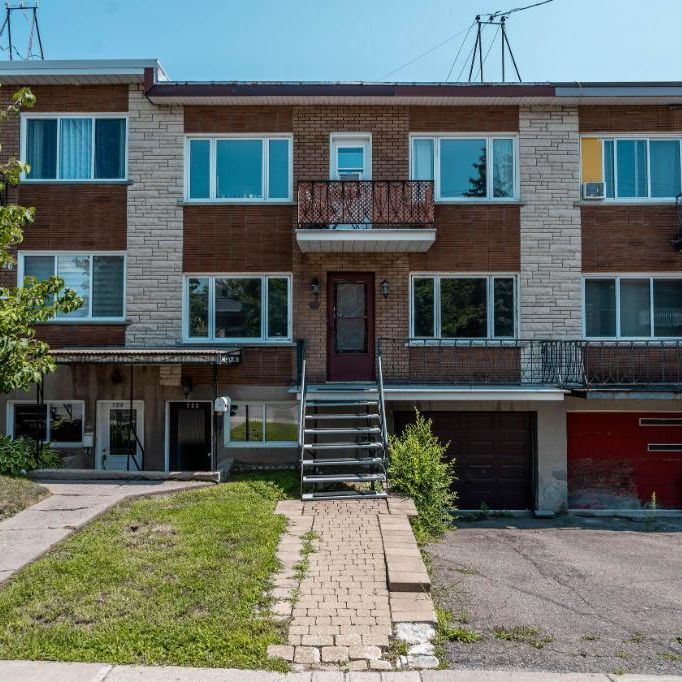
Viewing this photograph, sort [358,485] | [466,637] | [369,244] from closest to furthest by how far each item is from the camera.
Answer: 1. [466,637]
2. [358,485]
3. [369,244]

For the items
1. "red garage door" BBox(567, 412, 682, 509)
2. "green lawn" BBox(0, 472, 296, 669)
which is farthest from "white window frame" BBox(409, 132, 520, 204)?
"green lawn" BBox(0, 472, 296, 669)

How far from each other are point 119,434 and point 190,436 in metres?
1.45

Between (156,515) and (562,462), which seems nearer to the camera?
(156,515)

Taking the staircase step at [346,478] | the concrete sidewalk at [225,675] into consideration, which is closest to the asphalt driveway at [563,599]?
the concrete sidewalk at [225,675]

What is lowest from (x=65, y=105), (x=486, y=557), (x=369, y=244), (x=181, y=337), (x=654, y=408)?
(x=486, y=557)

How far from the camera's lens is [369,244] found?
11625 millimetres

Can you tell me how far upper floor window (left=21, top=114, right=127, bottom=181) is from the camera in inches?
486

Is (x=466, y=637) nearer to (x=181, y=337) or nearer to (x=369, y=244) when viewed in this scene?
(x=369, y=244)

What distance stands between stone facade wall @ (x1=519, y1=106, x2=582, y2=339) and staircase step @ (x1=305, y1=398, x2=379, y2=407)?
377cm

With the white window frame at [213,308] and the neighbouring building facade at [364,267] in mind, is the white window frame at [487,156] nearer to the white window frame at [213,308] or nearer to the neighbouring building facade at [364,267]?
the neighbouring building facade at [364,267]

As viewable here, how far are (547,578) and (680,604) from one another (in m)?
1.31

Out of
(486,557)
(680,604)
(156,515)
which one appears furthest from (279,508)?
→ (680,604)

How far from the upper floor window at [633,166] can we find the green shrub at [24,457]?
1184 cm

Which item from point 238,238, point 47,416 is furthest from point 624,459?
point 47,416
